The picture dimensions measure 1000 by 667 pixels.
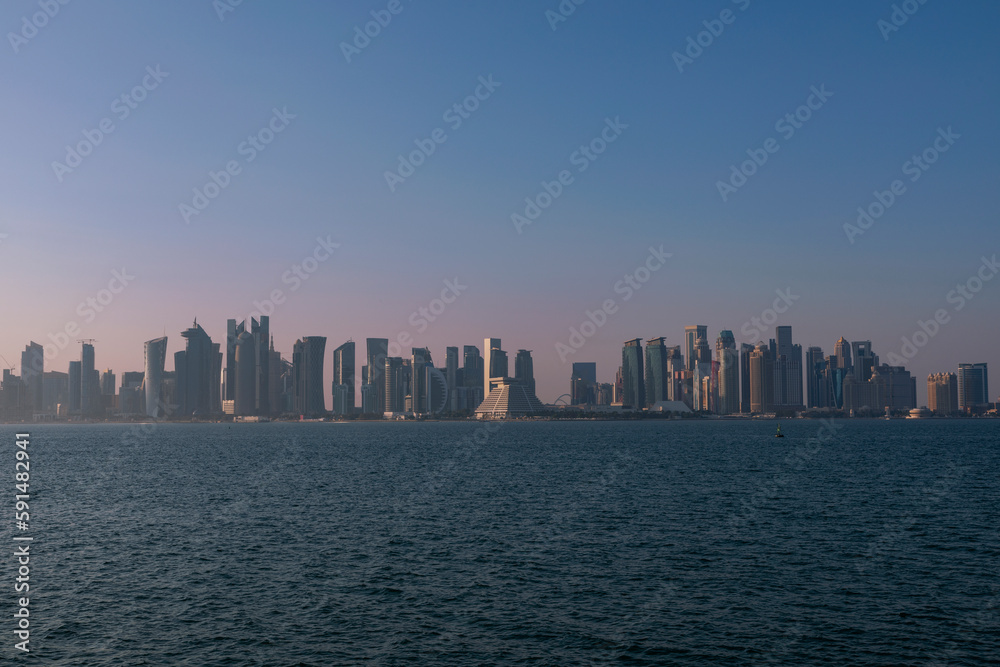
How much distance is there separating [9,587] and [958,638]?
5680 cm

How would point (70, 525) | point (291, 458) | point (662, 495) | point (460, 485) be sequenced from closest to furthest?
1. point (70, 525)
2. point (662, 495)
3. point (460, 485)
4. point (291, 458)

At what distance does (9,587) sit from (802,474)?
11072 cm

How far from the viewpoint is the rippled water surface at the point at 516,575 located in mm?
37281

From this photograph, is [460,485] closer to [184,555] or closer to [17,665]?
[184,555]

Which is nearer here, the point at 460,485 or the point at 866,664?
the point at 866,664

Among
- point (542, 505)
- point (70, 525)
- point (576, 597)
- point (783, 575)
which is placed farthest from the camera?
point (542, 505)

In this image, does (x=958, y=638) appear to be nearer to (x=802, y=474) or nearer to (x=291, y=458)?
(x=802, y=474)

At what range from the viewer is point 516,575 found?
5138cm

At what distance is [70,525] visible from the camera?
73.2 meters

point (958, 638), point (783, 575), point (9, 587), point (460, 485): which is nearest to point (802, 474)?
point (460, 485)

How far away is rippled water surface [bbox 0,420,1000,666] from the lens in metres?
37.3

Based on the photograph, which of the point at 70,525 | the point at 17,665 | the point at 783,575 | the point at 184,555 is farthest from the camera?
the point at 70,525

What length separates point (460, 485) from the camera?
105562mm

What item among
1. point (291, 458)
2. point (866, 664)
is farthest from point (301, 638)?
point (291, 458)
